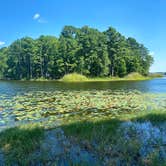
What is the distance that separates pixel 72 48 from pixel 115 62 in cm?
1163

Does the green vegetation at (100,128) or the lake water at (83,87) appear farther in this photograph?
the lake water at (83,87)

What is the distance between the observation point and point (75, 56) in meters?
58.1

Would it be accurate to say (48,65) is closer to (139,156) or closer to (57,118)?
(57,118)

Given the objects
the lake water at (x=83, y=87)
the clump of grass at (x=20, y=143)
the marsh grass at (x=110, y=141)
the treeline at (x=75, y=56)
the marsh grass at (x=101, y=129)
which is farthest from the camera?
the treeline at (x=75, y=56)

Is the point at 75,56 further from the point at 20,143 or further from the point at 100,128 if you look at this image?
the point at 20,143

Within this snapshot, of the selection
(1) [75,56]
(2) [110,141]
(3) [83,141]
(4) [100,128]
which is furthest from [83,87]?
(1) [75,56]

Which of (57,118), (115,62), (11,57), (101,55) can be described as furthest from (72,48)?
(57,118)

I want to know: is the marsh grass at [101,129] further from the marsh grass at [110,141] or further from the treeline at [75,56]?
the treeline at [75,56]

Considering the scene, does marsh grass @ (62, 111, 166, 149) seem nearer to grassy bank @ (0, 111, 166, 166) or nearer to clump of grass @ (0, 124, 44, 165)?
grassy bank @ (0, 111, 166, 166)

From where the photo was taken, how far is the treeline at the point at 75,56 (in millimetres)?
57219

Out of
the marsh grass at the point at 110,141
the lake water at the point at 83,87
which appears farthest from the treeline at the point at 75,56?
the marsh grass at the point at 110,141

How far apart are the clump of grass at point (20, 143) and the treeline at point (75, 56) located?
48.8 meters

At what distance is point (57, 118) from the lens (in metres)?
10.2

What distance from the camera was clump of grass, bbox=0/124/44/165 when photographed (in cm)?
519
